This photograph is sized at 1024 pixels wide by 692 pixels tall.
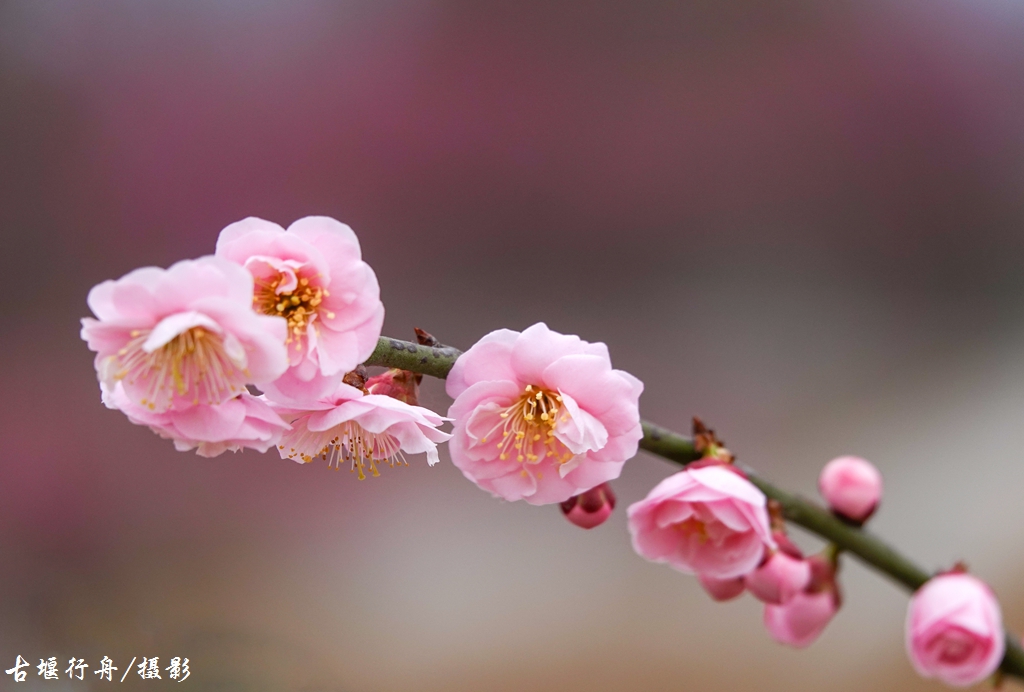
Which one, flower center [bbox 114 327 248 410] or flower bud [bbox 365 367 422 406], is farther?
flower bud [bbox 365 367 422 406]

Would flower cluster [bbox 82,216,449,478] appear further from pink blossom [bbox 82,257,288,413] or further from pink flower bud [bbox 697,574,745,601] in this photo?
pink flower bud [bbox 697,574,745,601]

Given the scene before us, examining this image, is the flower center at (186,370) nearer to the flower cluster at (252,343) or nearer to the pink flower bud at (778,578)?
the flower cluster at (252,343)

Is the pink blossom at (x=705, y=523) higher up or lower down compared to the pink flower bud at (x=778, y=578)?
higher up

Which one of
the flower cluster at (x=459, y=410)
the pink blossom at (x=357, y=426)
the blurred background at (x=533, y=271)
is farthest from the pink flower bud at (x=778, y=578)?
the blurred background at (x=533, y=271)

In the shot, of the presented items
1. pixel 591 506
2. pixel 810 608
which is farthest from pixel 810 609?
pixel 591 506

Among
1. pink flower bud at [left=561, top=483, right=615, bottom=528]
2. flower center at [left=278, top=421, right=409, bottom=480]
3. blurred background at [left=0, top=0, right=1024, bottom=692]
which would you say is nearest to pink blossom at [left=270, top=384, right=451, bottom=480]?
flower center at [left=278, top=421, right=409, bottom=480]

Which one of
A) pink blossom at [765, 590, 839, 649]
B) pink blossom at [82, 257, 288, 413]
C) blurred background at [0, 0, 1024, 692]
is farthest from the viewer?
blurred background at [0, 0, 1024, 692]

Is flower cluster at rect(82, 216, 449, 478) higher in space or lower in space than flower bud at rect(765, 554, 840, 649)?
higher
